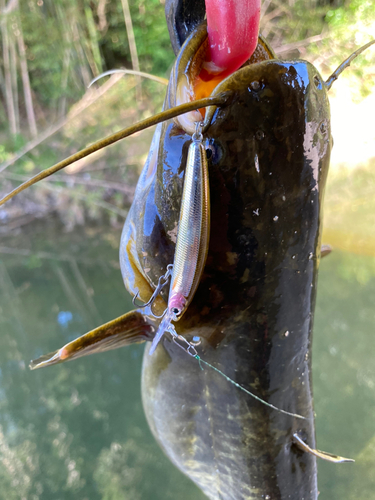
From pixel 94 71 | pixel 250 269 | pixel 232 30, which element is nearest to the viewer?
pixel 232 30

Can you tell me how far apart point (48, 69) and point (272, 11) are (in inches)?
105

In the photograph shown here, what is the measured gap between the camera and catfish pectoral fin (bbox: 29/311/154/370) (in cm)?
51

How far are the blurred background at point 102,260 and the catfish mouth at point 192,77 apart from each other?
1.29 m

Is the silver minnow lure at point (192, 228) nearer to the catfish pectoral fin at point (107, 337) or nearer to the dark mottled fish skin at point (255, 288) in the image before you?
the dark mottled fish skin at point (255, 288)

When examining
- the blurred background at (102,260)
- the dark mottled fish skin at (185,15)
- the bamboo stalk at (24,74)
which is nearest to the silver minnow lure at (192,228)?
the dark mottled fish skin at (185,15)

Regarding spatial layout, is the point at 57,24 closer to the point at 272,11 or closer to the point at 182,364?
the point at 272,11

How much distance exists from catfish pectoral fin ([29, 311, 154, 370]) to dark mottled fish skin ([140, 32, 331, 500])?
0.08 meters

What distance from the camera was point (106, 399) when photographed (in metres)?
1.51

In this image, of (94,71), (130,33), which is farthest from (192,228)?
(94,71)

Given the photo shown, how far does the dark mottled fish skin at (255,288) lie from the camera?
377mm

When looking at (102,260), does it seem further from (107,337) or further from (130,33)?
(130,33)

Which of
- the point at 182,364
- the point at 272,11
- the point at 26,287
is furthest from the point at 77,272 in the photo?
the point at 272,11

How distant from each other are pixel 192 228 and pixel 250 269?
0.13 m

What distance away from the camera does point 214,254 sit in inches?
17.3
